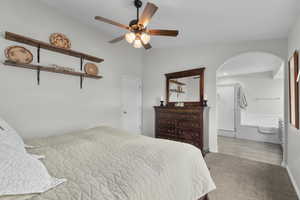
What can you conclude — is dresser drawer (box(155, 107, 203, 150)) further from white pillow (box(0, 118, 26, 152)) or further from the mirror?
white pillow (box(0, 118, 26, 152))

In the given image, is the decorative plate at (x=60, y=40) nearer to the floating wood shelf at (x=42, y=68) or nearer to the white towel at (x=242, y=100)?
the floating wood shelf at (x=42, y=68)

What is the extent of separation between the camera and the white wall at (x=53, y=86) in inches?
74.5

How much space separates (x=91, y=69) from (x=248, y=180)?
3.32 metres

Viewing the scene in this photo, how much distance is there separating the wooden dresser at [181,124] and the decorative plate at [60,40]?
236 centimetres

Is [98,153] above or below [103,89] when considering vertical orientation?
below

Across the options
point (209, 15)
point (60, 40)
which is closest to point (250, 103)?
point (209, 15)

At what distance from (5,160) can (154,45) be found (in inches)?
143

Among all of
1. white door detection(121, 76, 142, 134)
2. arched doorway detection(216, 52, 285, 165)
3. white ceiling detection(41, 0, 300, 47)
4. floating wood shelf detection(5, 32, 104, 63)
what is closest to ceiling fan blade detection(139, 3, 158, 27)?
white ceiling detection(41, 0, 300, 47)

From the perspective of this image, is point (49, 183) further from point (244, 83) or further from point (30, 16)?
point (244, 83)

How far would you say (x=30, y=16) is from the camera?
6.76 ft

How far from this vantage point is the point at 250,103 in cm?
538

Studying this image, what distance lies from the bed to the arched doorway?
3284mm

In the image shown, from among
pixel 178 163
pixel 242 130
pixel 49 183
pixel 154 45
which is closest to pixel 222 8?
pixel 154 45

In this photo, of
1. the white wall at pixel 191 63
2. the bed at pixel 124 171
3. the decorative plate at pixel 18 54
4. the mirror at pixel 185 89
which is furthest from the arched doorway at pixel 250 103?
the decorative plate at pixel 18 54
